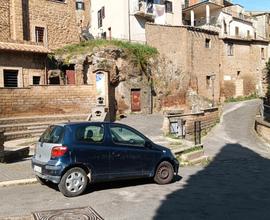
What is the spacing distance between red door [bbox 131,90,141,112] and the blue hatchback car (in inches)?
931

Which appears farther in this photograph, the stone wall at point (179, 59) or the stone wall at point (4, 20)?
the stone wall at point (179, 59)

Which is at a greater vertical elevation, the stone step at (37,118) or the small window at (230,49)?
the small window at (230,49)

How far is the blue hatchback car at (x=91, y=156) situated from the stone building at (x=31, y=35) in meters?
18.0

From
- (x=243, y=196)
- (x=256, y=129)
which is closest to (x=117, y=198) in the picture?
(x=243, y=196)

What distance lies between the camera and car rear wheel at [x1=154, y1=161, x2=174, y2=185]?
34.7 feet

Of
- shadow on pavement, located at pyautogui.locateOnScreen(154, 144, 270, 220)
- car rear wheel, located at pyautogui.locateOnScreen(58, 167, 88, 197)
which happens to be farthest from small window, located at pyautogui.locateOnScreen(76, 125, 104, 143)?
shadow on pavement, located at pyautogui.locateOnScreen(154, 144, 270, 220)

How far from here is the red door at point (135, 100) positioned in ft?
112

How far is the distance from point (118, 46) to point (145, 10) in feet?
28.1

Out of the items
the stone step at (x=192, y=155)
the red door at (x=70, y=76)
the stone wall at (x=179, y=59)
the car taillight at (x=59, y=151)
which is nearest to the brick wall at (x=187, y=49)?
the stone wall at (x=179, y=59)

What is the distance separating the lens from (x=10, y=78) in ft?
89.6

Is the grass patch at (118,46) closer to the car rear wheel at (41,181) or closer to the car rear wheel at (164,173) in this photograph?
the car rear wheel at (41,181)

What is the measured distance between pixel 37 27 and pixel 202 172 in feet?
72.6

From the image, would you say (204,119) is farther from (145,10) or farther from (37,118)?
(145,10)

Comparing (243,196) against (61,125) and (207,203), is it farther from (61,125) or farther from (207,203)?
(61,125)
